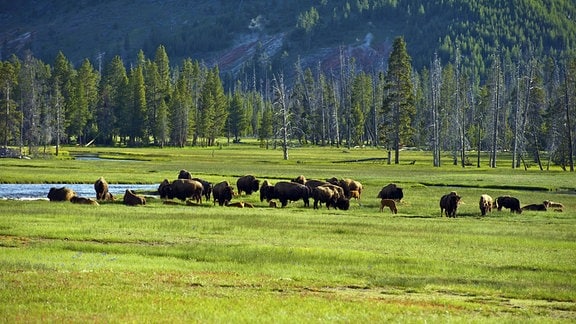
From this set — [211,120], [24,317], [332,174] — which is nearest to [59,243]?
[24,317]

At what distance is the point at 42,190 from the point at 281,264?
33044 millimetres

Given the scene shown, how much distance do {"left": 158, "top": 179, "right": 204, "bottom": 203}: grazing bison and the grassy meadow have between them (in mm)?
2275

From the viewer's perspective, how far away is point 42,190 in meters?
54.1

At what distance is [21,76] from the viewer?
126 meters

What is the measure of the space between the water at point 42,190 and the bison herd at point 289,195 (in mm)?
3304

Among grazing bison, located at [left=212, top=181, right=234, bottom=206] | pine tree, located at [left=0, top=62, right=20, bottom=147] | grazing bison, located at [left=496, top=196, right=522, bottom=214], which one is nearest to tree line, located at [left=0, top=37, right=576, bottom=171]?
pine tree, located at [left=0, top=62, right=20, bottom=147]

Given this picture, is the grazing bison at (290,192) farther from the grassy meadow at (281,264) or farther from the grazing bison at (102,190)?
the grazing bison at (102,190)

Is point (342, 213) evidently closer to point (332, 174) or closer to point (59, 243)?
point (59, 243)

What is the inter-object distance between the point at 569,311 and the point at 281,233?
15772 mm

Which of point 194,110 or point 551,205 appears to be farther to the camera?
point 194,110

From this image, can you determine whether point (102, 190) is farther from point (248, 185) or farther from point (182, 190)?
point (248, 185)

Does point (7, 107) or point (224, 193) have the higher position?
point (7, 107)

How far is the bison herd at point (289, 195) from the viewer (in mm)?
45281

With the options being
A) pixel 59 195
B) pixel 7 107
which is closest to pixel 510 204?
pixel 59 195
